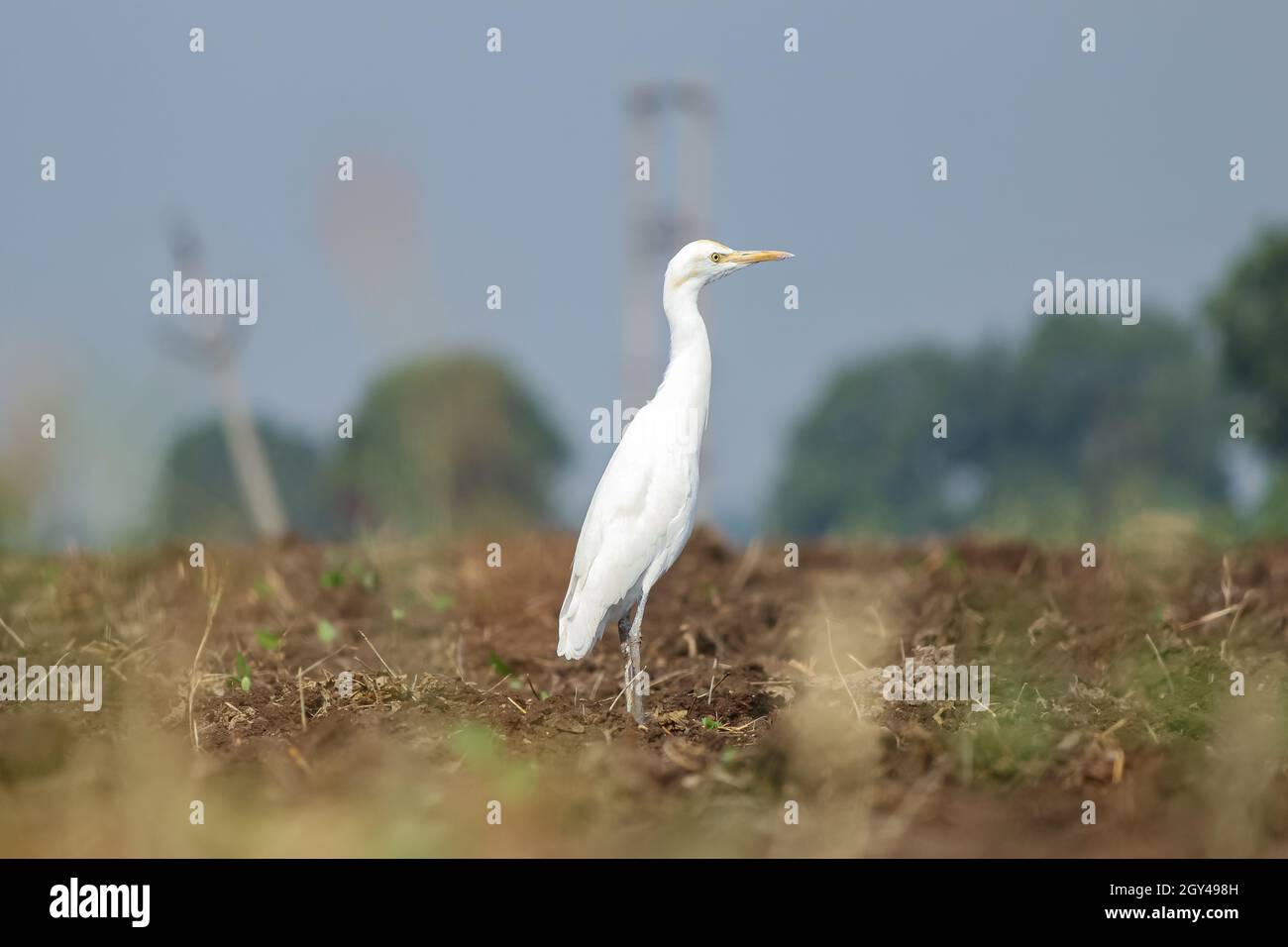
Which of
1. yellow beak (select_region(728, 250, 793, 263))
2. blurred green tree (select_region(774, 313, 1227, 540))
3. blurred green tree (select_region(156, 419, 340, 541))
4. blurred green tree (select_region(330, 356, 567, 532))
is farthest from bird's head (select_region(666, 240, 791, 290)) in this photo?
blurred green tree (select_region(774, 313, 1227, 540))

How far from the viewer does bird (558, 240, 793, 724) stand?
820 cm

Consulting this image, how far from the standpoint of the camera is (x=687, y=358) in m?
8.57

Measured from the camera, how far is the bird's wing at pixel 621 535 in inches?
323

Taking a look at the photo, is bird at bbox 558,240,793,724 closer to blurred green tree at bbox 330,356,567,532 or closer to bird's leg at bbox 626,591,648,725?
bird's leg at bbox 626,591,648,725

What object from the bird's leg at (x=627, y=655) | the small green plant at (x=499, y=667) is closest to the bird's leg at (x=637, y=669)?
the bird's leg at (x=627, y=655)

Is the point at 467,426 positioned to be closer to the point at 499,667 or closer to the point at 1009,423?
the point at 1009,423

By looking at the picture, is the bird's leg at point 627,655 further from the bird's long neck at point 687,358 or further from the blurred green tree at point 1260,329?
the blurred green tree at point 1260,329

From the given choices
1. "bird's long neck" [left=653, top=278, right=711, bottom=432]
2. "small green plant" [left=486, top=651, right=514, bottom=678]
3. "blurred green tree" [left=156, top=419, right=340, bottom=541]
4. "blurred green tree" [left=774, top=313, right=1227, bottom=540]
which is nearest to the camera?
"bird's long neck" [left=653, top=278, right=711, bottom=432]

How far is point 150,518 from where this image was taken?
59.6ft

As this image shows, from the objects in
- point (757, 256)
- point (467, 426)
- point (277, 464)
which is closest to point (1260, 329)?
point (467, 426)
